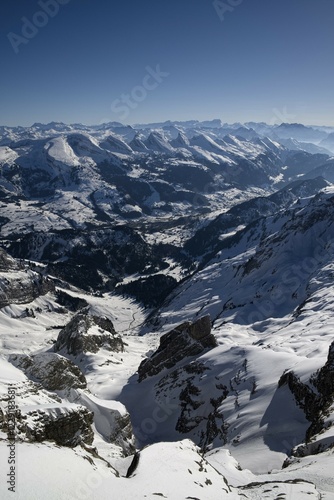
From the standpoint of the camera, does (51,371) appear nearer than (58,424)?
No

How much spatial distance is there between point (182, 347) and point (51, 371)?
172 feet

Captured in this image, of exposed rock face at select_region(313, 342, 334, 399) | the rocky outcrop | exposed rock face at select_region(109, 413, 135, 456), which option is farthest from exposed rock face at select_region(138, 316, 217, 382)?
the rocky outcrop

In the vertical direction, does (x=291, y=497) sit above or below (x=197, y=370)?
above

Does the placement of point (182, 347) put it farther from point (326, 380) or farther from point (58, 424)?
point (58, 424)

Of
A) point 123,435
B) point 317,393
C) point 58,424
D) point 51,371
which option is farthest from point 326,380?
point 51,371

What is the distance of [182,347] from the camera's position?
130 m

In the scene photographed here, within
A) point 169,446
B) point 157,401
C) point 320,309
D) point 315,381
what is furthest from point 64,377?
point 320,309

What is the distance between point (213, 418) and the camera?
86.7 meters

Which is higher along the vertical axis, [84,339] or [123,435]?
[84,339]

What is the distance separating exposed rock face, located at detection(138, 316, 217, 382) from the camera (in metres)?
126

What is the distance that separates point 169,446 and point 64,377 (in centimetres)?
5152

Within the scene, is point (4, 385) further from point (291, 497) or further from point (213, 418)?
point (213, 418)

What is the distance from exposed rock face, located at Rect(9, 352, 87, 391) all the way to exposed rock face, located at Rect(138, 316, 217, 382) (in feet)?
118

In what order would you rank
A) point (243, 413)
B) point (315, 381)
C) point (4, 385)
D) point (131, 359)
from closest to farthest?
1. point (4, 385)
2. point (315, 381)
3. point (243, 413)
4. point (131, 359)
